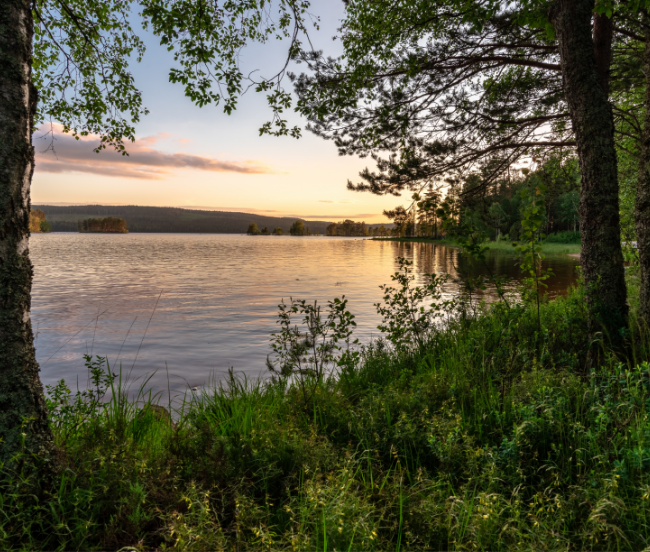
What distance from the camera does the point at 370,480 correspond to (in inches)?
120

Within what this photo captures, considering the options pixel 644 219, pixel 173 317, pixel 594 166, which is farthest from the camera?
pixel 173 317

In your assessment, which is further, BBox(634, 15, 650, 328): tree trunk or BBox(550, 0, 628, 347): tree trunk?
BBox(634, 15, 650, 328): tree trunk

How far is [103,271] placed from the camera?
29344 millimetres

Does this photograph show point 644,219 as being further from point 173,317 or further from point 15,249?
point 173,317

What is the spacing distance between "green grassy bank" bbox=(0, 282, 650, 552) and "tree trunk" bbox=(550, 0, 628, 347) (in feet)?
5.58

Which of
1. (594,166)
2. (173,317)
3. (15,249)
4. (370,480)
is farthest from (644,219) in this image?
(173,317)

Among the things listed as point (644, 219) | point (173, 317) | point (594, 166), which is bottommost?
point (173, 317)

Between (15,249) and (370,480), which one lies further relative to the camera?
(370,480)

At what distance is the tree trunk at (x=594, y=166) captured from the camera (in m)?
5.12

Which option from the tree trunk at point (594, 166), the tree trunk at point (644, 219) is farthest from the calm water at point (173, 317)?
the tree trunk at point (644, 219)

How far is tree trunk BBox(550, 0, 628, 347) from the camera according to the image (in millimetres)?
5125

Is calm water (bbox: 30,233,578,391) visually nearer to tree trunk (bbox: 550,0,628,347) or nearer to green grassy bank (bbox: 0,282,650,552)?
green grassy bank (bbox: 0,282,650,552)

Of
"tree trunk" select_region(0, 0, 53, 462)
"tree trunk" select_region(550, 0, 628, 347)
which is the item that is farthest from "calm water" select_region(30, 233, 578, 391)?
"tree trunk" select_region(0, 0, 53, 462)

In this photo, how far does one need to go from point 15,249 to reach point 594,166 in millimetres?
6560
